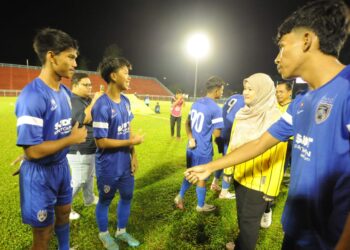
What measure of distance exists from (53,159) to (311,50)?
2409 millimetres

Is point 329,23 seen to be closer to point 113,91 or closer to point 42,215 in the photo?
point 113,91

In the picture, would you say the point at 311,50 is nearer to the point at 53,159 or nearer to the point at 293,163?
the point at 293,163

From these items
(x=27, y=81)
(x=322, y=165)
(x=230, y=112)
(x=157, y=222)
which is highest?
(x=322, y=165)

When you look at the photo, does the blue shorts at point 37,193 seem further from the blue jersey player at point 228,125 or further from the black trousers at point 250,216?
the blue jersey player at point 228,125

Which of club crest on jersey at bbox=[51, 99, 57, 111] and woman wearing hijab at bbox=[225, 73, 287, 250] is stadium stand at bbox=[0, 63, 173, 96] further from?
woman wearing hijab at bbox=[225, 73, 287, 250]

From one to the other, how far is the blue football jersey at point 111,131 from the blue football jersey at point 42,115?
0.39m

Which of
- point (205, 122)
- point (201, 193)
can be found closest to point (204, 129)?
point (205, 122)

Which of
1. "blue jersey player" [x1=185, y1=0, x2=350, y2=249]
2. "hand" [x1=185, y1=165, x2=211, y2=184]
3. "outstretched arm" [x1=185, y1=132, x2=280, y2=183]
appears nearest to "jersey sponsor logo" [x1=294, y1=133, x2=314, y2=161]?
"blue jersey player" [x1=185, y1=0, x2=350, y2=249]

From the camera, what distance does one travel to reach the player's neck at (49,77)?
2434 mm

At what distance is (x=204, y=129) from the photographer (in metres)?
4.53

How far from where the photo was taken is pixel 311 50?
1.54 m

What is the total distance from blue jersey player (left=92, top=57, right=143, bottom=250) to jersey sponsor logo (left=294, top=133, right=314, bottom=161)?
1.95 m

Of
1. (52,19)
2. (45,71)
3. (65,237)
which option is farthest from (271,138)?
(52,19)

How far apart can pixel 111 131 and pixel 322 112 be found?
2.40 m
